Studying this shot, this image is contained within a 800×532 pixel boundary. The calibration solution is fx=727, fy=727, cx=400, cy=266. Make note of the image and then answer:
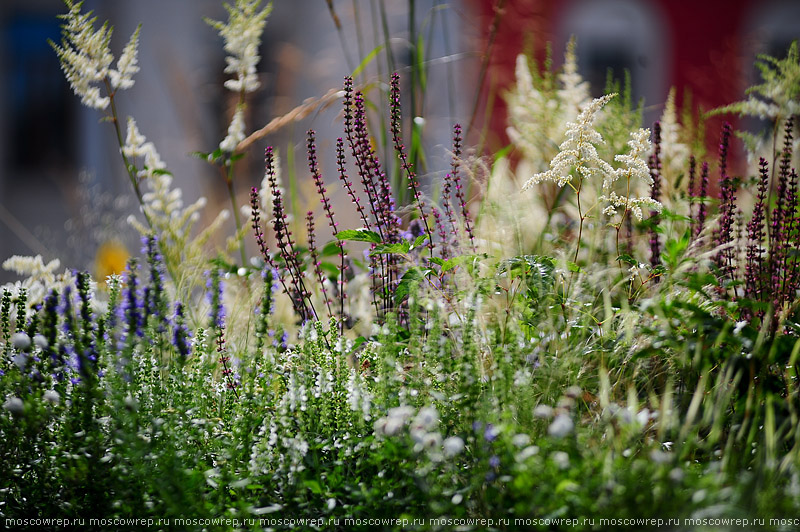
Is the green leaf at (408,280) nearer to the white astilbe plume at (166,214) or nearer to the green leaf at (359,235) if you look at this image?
the green leaf at (359,235)

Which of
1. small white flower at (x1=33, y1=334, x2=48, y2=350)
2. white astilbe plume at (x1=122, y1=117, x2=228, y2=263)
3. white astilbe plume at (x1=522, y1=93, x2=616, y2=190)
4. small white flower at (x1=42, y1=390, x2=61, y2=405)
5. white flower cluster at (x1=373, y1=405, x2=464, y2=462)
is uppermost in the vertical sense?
white astilbe plume at (x1=122, y1=117, x2=228, y2=263)

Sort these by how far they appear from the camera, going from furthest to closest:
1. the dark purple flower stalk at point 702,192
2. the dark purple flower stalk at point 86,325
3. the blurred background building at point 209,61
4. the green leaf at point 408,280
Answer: the blurred background building at point 209,61, the dark purple flower stalk at point 702,192, the green leaf at point 408,280, the dark purple flower stalk at point 86,325

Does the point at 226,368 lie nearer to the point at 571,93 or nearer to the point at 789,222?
the point at 789,222

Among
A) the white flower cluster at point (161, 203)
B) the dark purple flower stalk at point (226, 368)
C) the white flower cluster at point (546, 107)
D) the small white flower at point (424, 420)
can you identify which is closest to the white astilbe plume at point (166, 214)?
the white flower cluster at point (161, 203)

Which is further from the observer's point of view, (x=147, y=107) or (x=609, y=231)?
(x=147, y=107)

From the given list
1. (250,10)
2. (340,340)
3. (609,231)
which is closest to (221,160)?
(250,10)

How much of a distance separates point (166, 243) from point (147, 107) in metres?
5.46

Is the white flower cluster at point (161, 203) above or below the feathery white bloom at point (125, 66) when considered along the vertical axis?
below

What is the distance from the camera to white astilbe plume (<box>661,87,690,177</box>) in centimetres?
281

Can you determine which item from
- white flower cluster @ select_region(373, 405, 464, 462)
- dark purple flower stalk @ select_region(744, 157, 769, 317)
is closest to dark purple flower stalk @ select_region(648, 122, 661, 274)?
dark purple flower stalk @ select_region(744, 157, 769, 317)

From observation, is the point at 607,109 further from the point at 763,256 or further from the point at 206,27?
the point at 206,27

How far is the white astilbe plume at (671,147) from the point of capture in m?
2.81

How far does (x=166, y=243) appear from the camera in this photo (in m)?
2.71

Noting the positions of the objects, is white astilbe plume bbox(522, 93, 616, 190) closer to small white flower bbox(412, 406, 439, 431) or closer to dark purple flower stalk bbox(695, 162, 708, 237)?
dark purple flower stalk bbox(695, 162, 708, 237)
